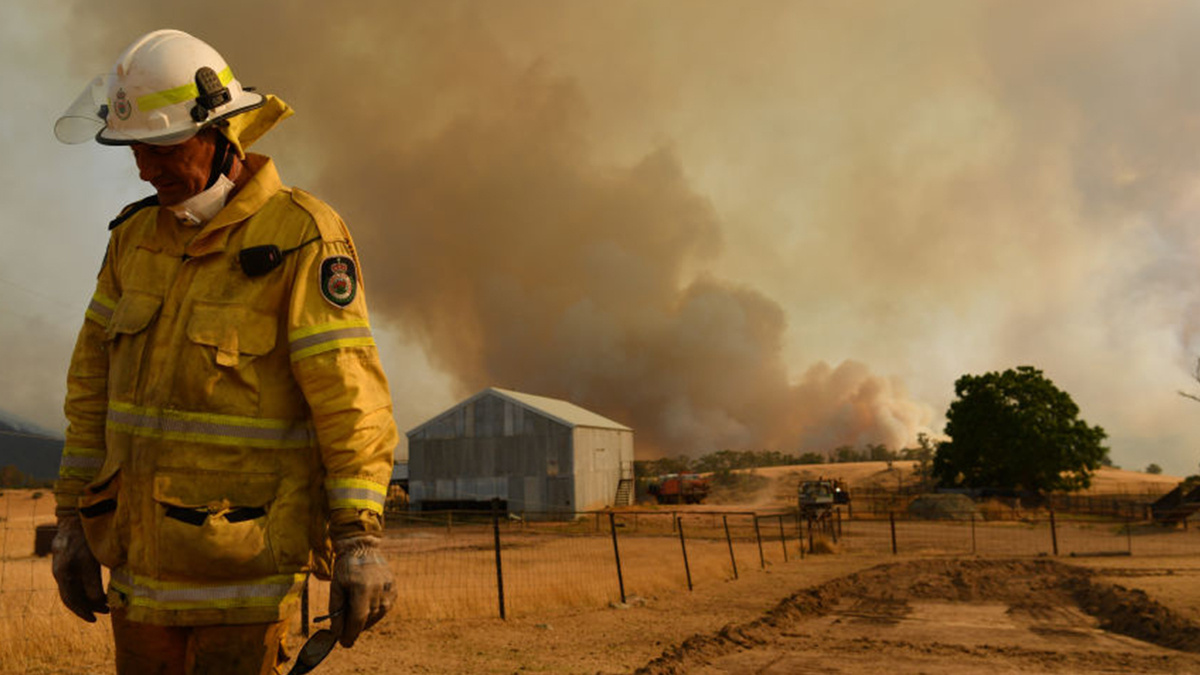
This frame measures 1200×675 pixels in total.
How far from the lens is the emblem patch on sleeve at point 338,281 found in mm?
2539

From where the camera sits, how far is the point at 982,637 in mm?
9805

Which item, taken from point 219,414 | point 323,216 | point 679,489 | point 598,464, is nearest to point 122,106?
point 323,216

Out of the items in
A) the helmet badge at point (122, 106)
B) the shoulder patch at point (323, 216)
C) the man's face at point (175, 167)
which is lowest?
the shoulder patch at point (323, 216)

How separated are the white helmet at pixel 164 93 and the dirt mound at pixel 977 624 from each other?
19.7ft

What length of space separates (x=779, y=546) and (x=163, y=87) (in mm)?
25413

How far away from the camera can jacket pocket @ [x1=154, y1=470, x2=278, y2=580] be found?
7.70 ft

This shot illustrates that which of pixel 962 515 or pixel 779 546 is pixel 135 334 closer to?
pixel 779 546

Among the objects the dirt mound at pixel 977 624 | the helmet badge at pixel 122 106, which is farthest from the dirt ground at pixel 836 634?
the helmet badge at pixel 122 106

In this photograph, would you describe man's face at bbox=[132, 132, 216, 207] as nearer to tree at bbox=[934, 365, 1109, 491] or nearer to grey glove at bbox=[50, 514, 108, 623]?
grey glove at bbox=[50, 514, 108, 623]

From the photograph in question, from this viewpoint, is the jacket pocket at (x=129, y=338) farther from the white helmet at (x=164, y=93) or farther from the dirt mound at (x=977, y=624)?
the dirt mound at (x=977, y=624)

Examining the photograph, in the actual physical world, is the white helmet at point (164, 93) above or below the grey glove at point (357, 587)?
above

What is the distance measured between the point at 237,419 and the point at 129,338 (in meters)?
0.49

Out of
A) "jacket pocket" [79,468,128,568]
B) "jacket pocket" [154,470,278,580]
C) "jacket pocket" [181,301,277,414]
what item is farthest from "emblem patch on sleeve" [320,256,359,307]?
"jacket pocket" [79,468,128,568]

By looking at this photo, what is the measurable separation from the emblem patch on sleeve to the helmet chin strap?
1.38 ft
